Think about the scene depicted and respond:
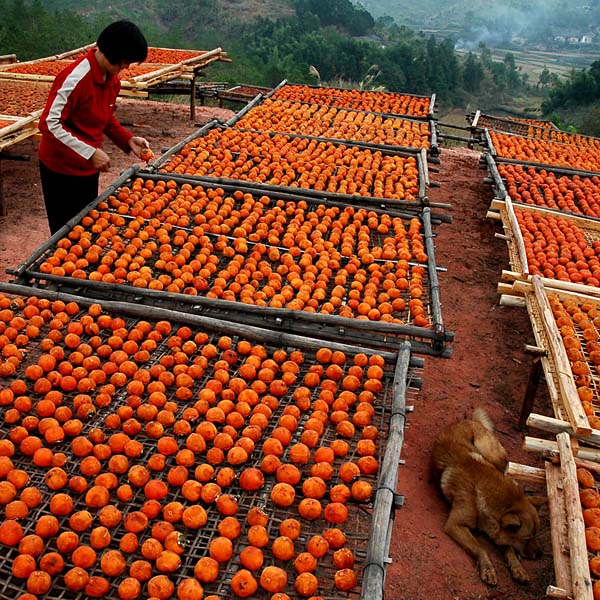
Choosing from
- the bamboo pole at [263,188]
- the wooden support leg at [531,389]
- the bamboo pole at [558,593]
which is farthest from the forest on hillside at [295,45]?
the bamboo pole at [558,593]

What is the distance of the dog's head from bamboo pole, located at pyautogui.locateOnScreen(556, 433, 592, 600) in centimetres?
51

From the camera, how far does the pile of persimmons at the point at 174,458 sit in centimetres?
233

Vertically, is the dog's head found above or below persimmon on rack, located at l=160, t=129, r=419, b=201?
below

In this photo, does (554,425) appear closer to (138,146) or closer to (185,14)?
(138,146)

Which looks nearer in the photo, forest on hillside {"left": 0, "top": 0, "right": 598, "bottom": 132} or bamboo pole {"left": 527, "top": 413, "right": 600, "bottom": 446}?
bamboo pole {"left": 527, "top": 413, "right": 600, "bottom": 446}

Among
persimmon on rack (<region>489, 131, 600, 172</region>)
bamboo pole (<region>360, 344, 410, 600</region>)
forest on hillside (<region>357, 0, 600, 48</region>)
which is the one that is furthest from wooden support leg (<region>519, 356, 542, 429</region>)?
forest on hillside (<region>357, 0, 600, 48</region>)

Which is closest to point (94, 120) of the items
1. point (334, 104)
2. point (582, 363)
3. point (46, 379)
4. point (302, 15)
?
point (46, 379)

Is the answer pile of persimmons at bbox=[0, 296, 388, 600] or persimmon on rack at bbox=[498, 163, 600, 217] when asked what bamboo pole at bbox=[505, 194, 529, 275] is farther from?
pile of persimmons at bbox=[0, 296, 388, 600]

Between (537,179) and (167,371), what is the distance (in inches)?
277

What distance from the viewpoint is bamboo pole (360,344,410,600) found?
2.27 meters

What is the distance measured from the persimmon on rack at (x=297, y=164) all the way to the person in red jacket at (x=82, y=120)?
1364 mm

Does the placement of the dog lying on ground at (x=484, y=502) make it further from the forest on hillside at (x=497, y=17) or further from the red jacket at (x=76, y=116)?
the forest on hillside at (x=497, y=17)

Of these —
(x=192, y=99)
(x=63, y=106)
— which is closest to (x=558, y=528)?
(x=63, y=106)

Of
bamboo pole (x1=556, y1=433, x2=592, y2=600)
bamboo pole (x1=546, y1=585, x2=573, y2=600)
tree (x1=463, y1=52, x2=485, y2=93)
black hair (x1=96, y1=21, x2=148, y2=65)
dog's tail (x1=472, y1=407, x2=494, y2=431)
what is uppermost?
black hair (x1=96, y1=21, x2=148, y2=65)
